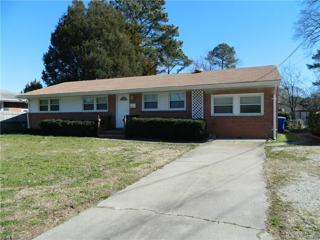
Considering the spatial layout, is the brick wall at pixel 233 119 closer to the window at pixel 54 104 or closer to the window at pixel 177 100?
the window at pixel 177 100

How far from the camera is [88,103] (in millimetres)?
22812

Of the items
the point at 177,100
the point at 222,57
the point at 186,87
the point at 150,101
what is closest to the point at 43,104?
the point at 150,101

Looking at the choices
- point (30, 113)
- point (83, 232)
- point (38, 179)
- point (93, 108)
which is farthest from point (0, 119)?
point (83, 232)

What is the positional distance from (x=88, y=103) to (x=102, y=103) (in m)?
1.18

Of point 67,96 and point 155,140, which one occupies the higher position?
point 67,96

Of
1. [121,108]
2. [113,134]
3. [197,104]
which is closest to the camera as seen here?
[197,104]

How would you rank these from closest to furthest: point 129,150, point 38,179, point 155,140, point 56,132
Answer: point 38,179, point 129,150, point 155,140, point 56,132

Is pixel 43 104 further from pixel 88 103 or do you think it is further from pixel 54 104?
pixel 88 103

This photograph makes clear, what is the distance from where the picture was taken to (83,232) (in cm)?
465

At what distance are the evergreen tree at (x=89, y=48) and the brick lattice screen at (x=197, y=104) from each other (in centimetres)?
1838

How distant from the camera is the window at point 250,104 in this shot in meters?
17.1

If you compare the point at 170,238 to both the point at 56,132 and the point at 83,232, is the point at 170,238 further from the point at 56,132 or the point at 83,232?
the point at 56,132

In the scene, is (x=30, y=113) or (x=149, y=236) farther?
(x=30, y=113)

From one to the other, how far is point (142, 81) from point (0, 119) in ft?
37.3
